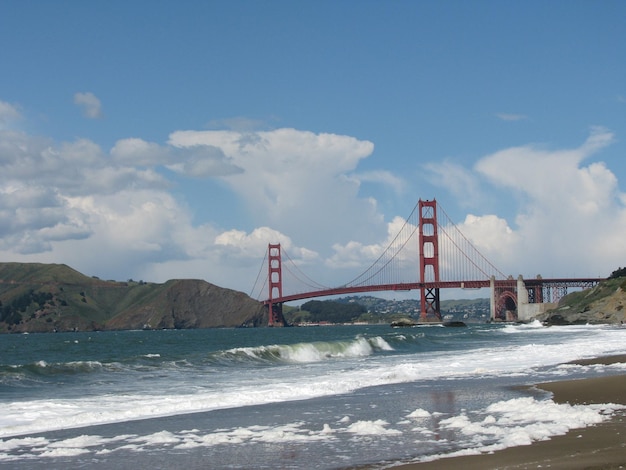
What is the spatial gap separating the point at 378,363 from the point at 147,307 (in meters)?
149

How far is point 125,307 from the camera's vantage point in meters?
182

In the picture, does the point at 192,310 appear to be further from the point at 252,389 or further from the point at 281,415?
the point at 281,415

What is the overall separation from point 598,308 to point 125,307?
12139 centimetres

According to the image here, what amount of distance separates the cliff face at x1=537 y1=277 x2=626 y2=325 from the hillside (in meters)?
78.5

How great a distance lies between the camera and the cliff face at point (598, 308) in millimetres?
85894

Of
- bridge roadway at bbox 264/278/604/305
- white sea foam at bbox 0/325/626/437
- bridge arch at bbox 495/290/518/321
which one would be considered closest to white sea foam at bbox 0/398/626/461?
white sea foam at bbox 0/325/626/437

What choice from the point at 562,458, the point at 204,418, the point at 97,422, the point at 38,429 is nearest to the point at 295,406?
the point at 204,418

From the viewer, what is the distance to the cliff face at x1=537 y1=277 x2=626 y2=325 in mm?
85894

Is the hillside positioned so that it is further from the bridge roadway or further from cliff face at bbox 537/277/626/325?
cliff face at bbox 537/277/626/325

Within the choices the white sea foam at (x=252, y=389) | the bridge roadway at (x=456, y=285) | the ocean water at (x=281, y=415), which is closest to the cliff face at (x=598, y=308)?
the bridge roadway at (x=456, y=285)

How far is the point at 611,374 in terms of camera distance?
20.3 metres

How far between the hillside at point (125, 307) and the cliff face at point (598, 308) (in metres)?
78.5

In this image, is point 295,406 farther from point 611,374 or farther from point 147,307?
point 147,307

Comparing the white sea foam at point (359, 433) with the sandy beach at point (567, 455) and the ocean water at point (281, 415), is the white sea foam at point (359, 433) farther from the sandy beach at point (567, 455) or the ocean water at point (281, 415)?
the sandy beach at point (567, 455)
